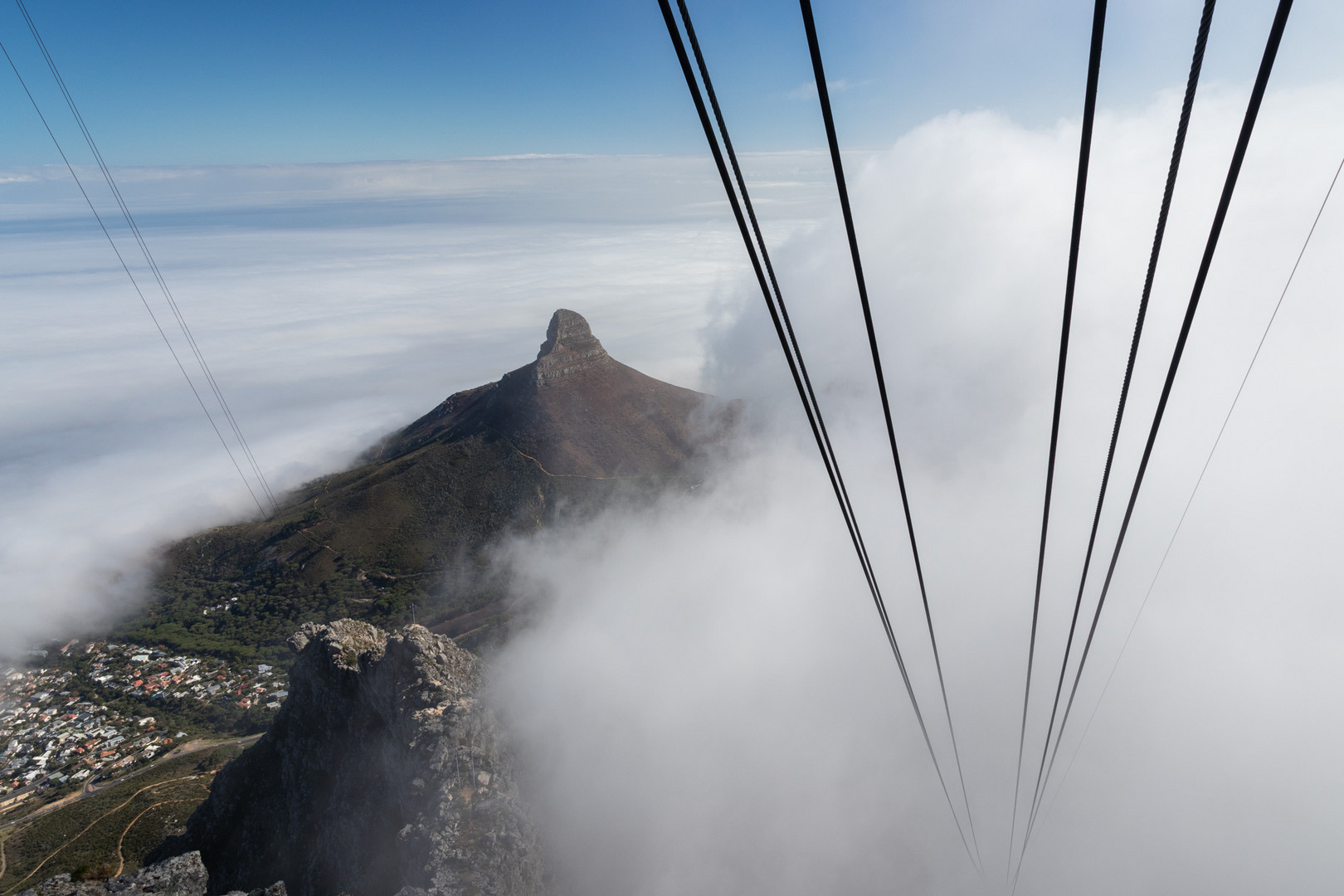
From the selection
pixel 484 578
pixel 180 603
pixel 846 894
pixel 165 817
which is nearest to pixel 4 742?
pixel 180 603

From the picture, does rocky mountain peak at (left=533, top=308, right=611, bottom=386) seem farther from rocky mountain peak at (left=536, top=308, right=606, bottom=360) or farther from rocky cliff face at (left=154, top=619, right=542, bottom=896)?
rocky cliff face at (left=154, top=619, right=542, bottom=896)

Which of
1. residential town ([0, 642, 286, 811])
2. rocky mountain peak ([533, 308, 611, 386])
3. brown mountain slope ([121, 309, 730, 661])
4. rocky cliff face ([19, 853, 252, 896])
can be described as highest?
rocky mountain peak ([533, 308, 611, 386])

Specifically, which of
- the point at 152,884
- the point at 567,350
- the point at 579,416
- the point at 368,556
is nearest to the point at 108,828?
the point at 152,884

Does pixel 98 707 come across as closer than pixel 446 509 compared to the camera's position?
Yes

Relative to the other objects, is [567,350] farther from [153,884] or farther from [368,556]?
[153,884]

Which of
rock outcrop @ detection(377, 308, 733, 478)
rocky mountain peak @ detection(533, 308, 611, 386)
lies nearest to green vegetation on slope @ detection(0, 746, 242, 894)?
rock outcrop @ detection(377, 308, 733, 478)
